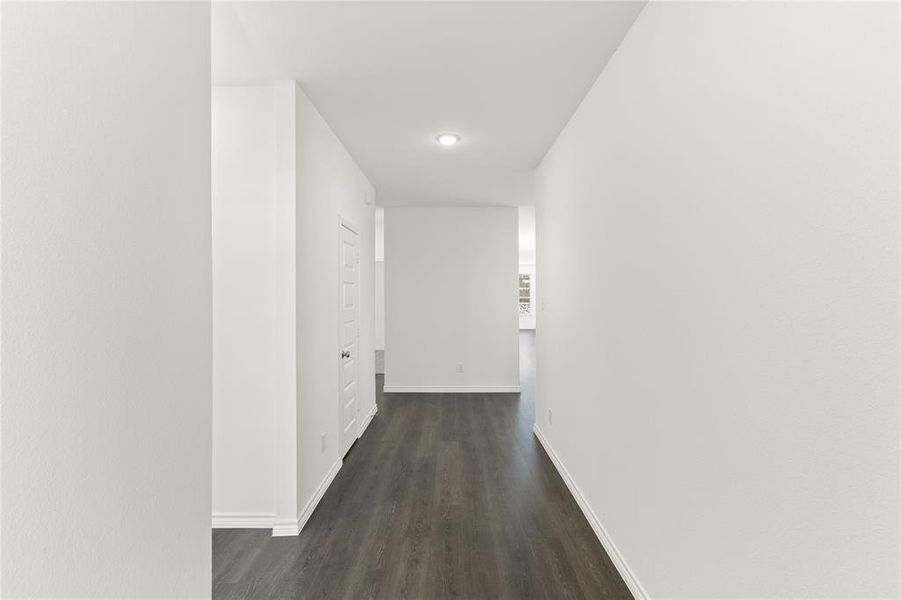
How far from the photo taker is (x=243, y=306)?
2.77m

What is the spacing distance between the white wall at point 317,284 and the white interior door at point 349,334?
0.19m

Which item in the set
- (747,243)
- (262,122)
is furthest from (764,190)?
(262,122)

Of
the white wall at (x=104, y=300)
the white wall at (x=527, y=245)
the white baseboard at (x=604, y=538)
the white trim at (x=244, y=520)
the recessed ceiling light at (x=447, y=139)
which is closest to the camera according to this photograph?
the white wall at (x=104, y=300)

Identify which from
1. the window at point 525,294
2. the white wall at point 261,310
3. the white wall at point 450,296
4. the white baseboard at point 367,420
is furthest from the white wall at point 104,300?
the window at point 525,294

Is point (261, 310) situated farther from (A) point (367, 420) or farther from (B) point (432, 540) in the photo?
(A) point (367, 420)

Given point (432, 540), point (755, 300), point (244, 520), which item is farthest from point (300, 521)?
point (755, 300)

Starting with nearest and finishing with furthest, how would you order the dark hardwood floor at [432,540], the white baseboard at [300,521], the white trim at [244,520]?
the dark hardwood floor at [432,540] < the white baseboard at [300,521] < the white trim at [244,520]

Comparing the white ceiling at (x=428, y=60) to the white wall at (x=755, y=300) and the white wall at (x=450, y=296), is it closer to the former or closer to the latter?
the white wall at (x=755, y=300)

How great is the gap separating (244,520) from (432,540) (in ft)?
3.85

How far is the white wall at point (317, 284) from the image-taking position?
9.20 ft

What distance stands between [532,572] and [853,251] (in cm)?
199

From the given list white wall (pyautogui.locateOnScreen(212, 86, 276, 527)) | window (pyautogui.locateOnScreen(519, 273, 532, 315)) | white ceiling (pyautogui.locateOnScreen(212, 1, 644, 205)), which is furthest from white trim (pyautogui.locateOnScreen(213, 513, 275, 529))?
window (pyautogui.locateOnScreen(519, 273, 532, 315))

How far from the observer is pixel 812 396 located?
1.06m

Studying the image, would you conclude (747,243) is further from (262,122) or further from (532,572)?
(262,122)
